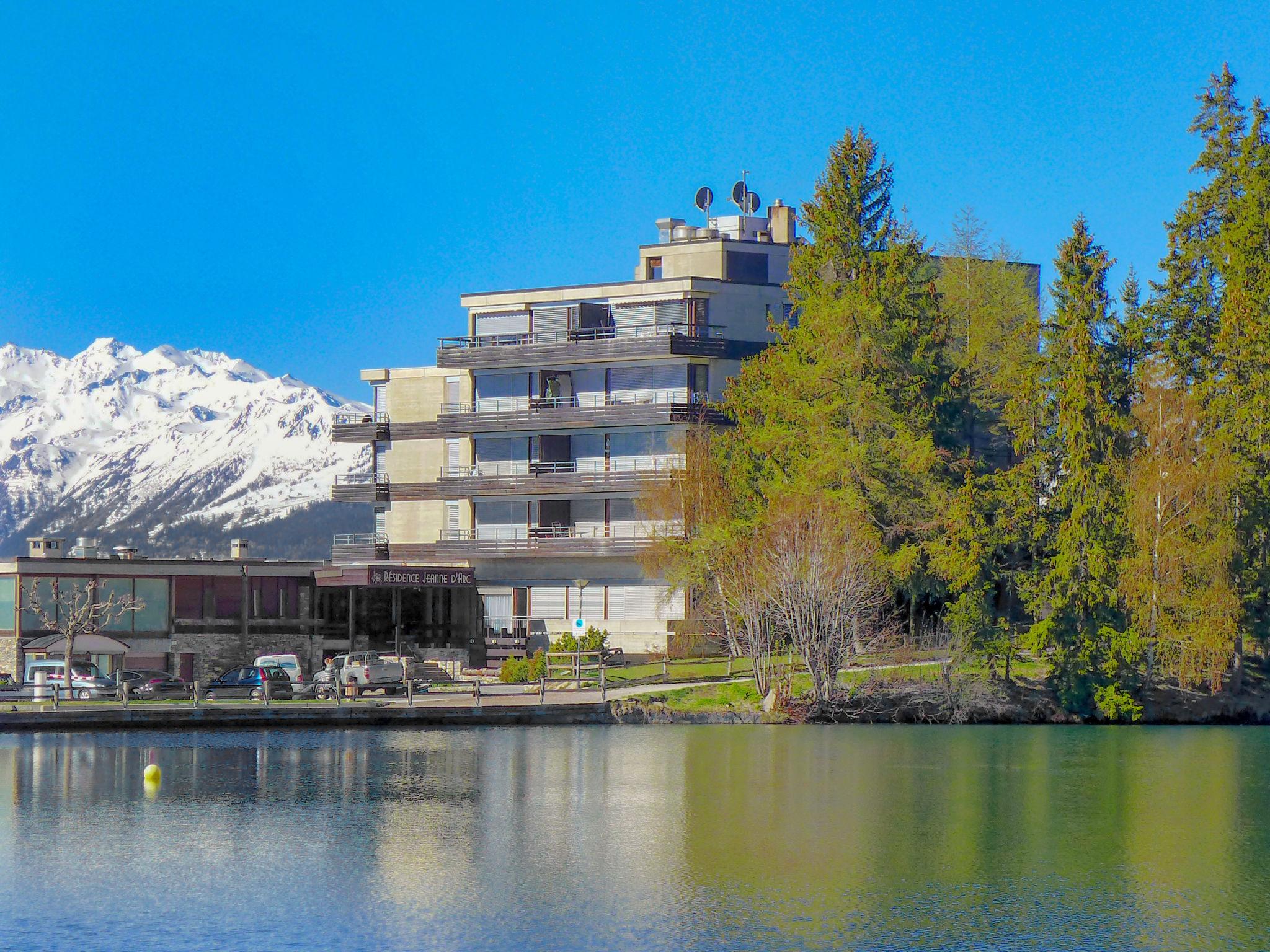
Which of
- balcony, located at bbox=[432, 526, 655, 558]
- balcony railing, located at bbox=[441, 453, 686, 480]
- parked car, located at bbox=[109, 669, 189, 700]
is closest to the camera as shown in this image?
parked car, located at bbox=[109, 669, 189, 700]

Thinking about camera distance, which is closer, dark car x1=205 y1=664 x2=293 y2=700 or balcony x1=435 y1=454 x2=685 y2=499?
dark car x1=205 y1=664 x2=293 y2=700

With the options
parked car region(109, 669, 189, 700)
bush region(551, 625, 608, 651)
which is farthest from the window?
parked car region(109, 669, 189, 700)

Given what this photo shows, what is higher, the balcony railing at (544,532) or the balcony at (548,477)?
the balcony at (548,477)

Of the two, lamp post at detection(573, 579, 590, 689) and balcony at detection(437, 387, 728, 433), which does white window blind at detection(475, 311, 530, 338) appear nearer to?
balcony at detection(437, 387, 728, 433)

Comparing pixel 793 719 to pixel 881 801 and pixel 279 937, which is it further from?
pixel 279 937

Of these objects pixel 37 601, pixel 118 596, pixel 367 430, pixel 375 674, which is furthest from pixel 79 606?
pixel 367 430

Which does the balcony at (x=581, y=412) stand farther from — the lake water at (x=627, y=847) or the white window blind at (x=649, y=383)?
the lake water at (x=627, y=847)

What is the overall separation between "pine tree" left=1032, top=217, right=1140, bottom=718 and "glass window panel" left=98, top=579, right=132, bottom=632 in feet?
142

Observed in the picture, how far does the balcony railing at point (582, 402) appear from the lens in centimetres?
8519

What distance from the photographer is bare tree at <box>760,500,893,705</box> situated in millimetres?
62719

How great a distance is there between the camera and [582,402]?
289ft

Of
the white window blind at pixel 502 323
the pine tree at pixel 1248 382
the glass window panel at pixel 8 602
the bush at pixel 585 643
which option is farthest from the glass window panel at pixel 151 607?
the pine tree at pixel 1248 382

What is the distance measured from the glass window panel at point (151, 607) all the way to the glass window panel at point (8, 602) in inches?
226

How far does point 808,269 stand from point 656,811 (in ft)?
135
